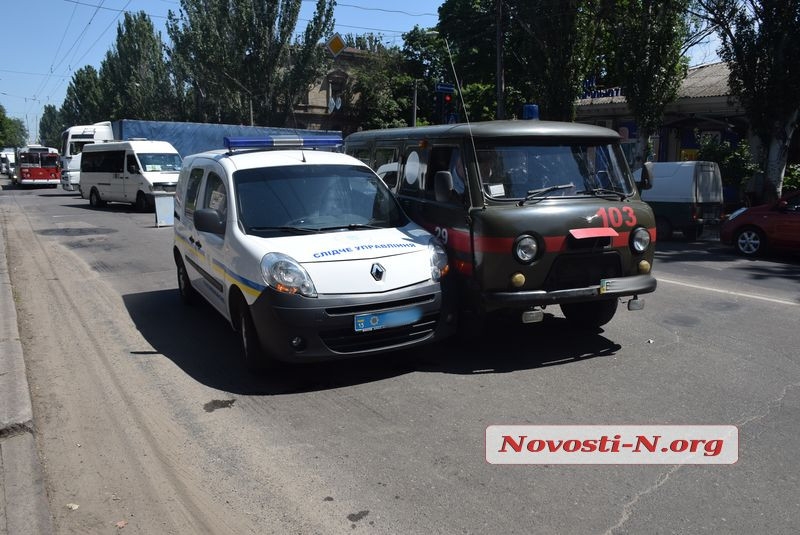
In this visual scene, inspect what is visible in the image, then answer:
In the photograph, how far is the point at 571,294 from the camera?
5727 mm

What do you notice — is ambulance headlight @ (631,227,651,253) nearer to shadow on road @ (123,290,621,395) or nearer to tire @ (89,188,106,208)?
shadow on road @ (123,290,621,395)

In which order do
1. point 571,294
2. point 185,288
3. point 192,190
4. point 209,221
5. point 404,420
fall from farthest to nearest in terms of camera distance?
point 185,288, point 192,190, point 209,221, point 571,294, point 404,420

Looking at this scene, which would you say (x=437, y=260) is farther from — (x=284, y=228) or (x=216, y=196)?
(x=216, y=196)

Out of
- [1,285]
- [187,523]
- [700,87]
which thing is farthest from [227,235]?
[700,87]

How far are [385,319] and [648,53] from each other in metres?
17.1

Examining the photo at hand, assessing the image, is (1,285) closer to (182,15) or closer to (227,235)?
(227,235)

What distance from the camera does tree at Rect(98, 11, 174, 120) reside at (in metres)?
51.1

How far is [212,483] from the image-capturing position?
382 centimetres

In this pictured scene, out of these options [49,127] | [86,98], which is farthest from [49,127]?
[86,98]

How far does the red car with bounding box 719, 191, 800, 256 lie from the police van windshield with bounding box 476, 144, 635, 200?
311 inches

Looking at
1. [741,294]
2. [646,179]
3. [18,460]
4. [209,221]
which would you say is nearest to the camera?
[18,460]

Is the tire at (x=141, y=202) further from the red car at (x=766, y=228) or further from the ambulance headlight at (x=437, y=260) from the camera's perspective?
the ambulance headlight at (x=437, y=260)

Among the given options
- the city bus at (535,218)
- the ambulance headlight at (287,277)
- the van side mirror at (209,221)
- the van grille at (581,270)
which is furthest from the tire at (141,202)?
the van grille at (581,270)

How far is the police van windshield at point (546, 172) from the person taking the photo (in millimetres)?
5945
